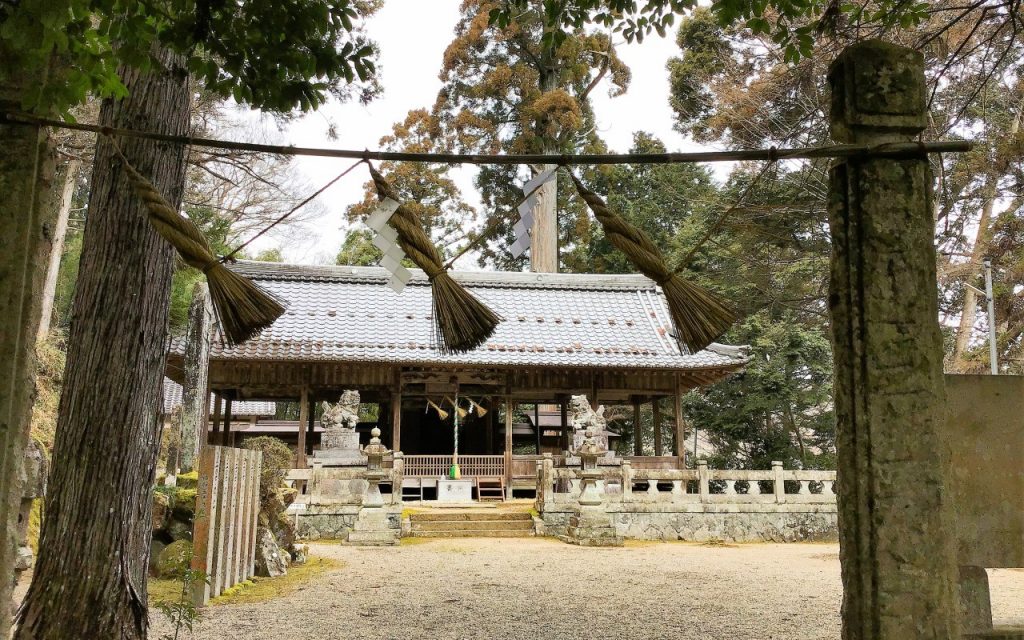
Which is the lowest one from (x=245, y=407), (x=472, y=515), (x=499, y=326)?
(x=472, y=515)

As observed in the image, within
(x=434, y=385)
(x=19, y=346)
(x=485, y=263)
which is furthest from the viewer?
(x=485, y=263)

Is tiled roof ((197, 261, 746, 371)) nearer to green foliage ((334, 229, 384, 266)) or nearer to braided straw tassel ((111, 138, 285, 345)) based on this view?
green foliage ((334, 229, 384, 266))

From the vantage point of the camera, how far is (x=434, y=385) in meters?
16.0

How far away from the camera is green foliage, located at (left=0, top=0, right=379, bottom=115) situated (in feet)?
7.05

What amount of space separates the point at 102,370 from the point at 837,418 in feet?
10.3

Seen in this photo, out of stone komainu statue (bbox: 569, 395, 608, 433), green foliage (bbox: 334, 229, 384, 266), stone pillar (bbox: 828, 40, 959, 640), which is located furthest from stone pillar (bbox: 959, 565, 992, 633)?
green foliage (bbox: 334, 229, 384, 266)

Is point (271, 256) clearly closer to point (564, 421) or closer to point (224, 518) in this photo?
point (564, 421)

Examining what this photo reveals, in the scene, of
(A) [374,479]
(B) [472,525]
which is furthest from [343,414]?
(B) [472,525]

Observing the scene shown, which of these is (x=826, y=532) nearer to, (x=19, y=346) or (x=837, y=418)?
(x=837, y=418)

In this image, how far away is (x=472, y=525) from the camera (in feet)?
39.0

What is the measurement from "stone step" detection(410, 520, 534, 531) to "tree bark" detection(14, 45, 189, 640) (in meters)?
8.47

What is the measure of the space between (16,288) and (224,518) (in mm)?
Result: 3778

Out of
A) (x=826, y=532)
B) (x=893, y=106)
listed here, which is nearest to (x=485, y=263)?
(x=826, y=532)

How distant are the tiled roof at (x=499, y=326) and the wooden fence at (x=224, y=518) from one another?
736cm
